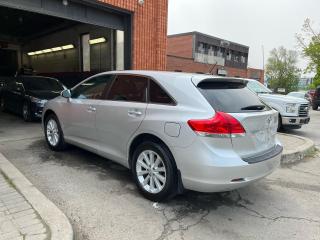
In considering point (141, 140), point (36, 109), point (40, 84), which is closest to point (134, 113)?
point (141, 140)

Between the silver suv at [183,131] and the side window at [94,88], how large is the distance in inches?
1.0

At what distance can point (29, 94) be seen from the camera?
9.79 metres

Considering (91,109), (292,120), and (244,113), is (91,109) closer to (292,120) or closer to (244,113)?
(244,113)

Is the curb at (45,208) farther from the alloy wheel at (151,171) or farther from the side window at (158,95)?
the side window at (158,95)

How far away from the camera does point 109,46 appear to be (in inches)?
574

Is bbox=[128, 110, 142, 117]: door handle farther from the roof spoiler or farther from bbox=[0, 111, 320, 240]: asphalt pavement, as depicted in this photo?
bbox=[0, 111, 320, 240]: asphalt pavement

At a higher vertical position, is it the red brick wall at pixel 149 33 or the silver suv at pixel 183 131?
the red brick wall at pixel 149 33

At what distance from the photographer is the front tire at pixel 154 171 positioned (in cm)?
375

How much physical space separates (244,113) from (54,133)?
4.00m

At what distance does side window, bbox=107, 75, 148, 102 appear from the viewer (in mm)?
4309

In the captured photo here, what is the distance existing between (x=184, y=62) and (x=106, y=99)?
30.3 m

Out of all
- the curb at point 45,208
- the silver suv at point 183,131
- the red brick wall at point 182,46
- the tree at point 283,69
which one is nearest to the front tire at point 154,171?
the silver suv at point 183,131

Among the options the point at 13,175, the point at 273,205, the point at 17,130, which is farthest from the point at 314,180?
the point at 17,130

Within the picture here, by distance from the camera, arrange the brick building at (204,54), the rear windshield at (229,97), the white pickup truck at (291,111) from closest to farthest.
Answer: the rear windshield at (229,97)
the white pickup truck at (291,111)
the brick building at (204,54)
